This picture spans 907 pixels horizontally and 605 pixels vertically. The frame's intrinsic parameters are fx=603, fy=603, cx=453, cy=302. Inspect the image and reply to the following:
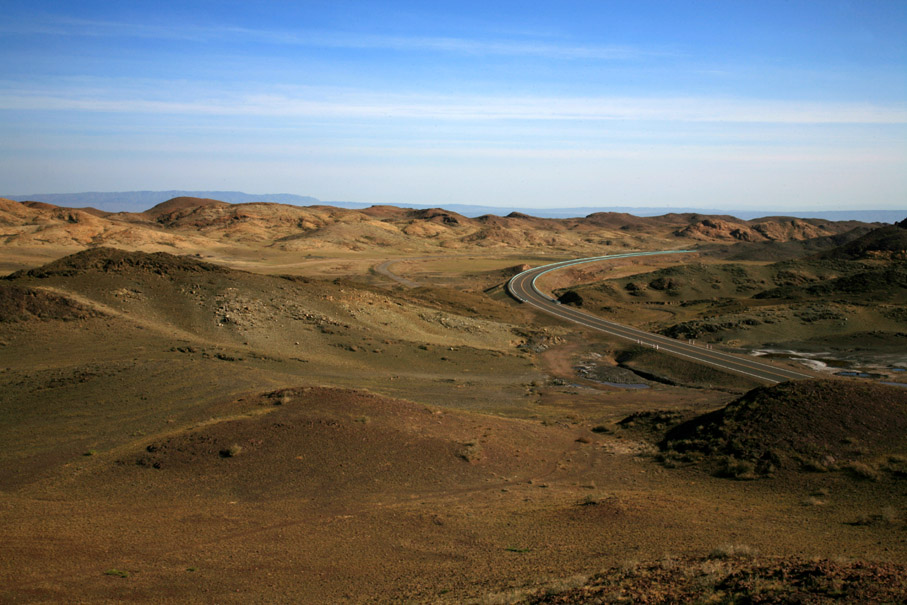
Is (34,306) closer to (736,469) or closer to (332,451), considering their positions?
(332,451)

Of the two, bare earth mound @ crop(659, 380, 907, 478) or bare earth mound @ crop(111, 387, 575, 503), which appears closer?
bare earth mound @ crop(111, 387, 575, 503)

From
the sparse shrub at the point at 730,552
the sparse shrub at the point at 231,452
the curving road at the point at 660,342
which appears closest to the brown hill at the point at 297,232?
the curving road at the point at 660,342

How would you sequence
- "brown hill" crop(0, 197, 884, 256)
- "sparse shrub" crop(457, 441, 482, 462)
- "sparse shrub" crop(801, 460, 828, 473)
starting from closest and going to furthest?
"sparse shrub" crop(801, 460, 828, 473) → "sparse shrub" crop(457, 441, 482, 462) → "brown hill" crop(0, 197, 884, 256)

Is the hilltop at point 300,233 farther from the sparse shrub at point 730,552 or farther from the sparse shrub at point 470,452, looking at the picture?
the sparse shrub at point 730,552

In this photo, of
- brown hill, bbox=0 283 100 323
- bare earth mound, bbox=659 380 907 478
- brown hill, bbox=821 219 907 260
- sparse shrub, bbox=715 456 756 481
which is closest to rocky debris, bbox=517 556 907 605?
sparse shrub, bbox=715 456 756 481

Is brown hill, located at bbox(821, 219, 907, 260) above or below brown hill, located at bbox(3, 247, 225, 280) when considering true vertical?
above

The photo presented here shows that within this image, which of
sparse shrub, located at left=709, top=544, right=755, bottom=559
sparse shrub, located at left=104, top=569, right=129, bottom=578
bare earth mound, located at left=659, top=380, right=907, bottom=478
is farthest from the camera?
bare earth mound, located at left=659, top=380, right=907, bottom=478

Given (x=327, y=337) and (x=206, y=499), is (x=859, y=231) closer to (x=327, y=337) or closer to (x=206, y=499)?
(x=327, y=337)

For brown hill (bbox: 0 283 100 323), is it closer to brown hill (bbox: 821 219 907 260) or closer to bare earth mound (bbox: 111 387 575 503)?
bare earth mound (bbox: 111 387 575 503)
